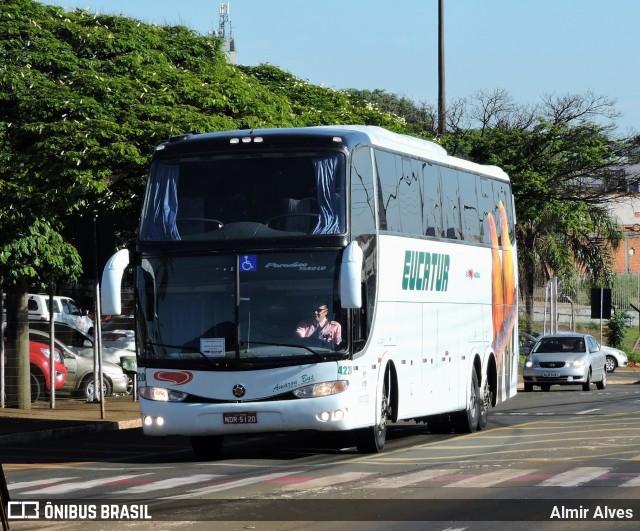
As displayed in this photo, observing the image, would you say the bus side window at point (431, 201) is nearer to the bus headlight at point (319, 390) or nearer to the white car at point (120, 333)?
the bus headlight at point (319, 390)

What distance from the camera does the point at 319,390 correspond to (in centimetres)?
1650

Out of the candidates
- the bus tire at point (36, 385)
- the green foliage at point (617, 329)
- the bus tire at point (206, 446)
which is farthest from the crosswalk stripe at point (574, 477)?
the green foliage at point (617, 329)

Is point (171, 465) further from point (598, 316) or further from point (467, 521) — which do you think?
point (598, 316)

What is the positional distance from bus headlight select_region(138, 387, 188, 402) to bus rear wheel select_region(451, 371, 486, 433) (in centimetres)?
643

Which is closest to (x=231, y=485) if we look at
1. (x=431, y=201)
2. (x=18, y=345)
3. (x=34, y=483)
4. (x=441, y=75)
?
(x=34, y=483)

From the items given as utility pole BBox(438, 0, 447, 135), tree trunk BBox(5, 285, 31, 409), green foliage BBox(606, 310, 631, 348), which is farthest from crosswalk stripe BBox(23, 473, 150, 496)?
green foliage BBox(606, 310, 631, 348)

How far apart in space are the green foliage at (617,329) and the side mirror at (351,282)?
4322 centimetres

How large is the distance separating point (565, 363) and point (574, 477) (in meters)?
24.3

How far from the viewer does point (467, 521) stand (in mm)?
11008

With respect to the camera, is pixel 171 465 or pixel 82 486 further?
pixel 171 465

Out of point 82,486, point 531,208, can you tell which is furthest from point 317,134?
point 531,208

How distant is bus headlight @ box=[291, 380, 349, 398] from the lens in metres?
16.5

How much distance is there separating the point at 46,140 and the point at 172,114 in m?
2.55

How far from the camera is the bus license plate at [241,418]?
16.4 m
